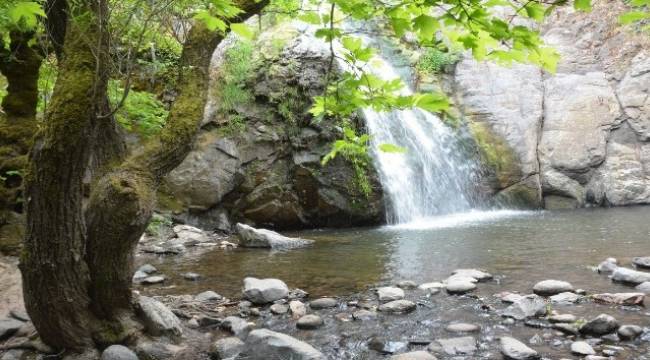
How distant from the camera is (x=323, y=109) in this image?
92.1 inches

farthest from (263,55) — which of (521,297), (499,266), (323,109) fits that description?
(323,109)

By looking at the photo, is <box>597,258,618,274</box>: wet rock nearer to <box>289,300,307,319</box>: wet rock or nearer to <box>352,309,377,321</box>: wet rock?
<box>352,309,377,321</box>: wet rock

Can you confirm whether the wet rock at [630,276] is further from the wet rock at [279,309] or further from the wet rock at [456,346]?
the wet rock at [279,309]

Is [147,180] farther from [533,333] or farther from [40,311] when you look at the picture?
[533,333]

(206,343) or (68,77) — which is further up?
(68,77)

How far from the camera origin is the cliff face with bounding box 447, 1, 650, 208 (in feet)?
44.8

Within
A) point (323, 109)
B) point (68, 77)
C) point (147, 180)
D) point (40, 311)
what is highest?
point (68, 77)

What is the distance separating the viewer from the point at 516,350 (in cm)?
371

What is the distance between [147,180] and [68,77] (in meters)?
0.85

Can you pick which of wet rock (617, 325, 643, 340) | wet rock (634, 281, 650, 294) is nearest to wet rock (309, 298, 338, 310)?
wet rock (617, 325, 643, 340)

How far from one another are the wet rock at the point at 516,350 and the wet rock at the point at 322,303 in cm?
177

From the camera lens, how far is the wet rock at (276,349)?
3723 millimetres

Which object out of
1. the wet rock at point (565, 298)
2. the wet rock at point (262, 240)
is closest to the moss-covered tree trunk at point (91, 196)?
the wet rock at point (565, 298)

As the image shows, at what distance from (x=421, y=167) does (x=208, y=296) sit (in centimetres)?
803
